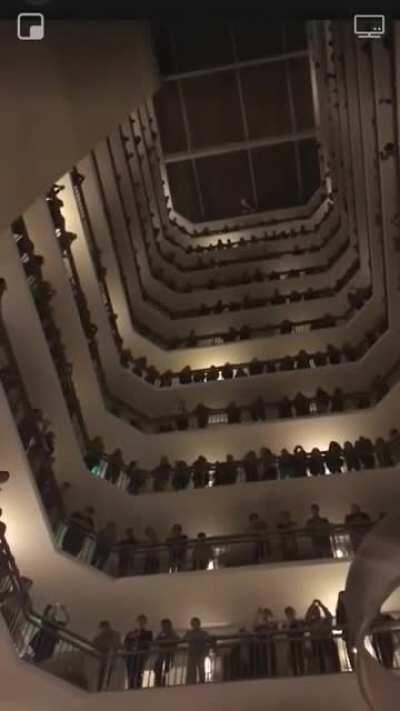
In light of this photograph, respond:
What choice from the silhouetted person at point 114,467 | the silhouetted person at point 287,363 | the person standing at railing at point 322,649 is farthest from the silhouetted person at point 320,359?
the person standing at railing at point 322,649

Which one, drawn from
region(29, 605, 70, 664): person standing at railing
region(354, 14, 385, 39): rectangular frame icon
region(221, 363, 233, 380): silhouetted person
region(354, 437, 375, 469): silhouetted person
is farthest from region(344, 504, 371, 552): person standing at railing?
region(354, 14, 385, 39): rectangular frame icon

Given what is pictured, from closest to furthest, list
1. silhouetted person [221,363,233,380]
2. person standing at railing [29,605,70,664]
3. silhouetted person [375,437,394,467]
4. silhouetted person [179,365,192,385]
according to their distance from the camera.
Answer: person standing at railing [29,605,70,664] → silhouetted person [375,437,394,467] → silhouetted person [221,363,233,380] → silhouetted person [179,365,192,385]

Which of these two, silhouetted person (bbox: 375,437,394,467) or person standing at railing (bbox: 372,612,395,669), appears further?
silhouetted person (bbox: 375,437,394,467)

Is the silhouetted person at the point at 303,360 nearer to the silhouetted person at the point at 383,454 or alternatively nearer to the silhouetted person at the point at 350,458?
the silhouetted person at the point at 350,458

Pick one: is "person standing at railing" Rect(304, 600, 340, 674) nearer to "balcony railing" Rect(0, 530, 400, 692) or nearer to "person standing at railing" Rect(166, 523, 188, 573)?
"balcony railing" Rect(0, 530, 400, 692)

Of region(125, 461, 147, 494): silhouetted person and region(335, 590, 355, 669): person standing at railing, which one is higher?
region(125, 461, 147, 494): silhouetted person

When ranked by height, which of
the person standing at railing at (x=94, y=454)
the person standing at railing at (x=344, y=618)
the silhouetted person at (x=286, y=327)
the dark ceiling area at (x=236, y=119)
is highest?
the dark ceiling area at (x=236, y=119)

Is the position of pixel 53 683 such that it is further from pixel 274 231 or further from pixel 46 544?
pixel 274 231

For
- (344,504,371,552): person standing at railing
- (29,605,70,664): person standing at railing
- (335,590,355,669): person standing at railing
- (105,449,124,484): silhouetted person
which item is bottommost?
(29,605,70,664): person standing at railing
